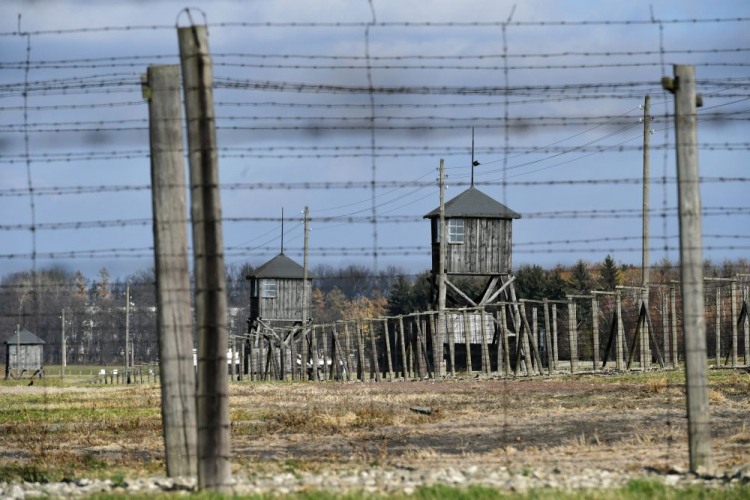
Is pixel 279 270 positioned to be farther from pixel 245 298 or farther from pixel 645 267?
pixel 245 298

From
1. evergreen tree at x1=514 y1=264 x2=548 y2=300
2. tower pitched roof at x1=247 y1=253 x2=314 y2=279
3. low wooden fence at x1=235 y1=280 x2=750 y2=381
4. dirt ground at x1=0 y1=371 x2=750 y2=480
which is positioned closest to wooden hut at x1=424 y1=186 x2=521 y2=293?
low wooden fence at x1=235 y1=280 x2=750 y2=381

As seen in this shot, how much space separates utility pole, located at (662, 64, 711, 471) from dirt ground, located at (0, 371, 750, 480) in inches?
22.4

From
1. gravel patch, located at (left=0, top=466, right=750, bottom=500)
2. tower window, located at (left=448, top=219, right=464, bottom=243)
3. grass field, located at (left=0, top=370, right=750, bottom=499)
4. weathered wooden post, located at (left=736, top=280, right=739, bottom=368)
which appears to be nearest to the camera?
gravel patch, located at (left=0, top=466, right=750, bottom=500)

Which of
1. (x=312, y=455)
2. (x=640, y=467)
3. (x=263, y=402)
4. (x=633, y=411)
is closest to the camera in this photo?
(x=640, y=467)

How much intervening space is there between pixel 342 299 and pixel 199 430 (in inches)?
5090

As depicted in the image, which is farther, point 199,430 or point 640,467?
point 640,467

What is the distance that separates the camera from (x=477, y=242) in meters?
42.7

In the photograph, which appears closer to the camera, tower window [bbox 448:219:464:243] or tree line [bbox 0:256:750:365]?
tower window [bbox 448:219:464:243]

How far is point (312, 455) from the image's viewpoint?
1230cm

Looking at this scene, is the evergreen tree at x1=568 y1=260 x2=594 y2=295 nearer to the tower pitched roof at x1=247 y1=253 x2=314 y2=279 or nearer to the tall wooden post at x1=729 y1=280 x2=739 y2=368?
the tower pitched roof at x1=247 y1=253 x2=314 y2=279

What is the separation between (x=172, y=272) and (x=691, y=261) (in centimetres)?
449

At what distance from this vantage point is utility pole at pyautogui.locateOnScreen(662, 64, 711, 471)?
9.72m

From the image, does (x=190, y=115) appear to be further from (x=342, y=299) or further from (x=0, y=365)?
(x=342, y=299)

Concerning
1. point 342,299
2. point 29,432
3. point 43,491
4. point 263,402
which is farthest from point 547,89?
point 342,299
